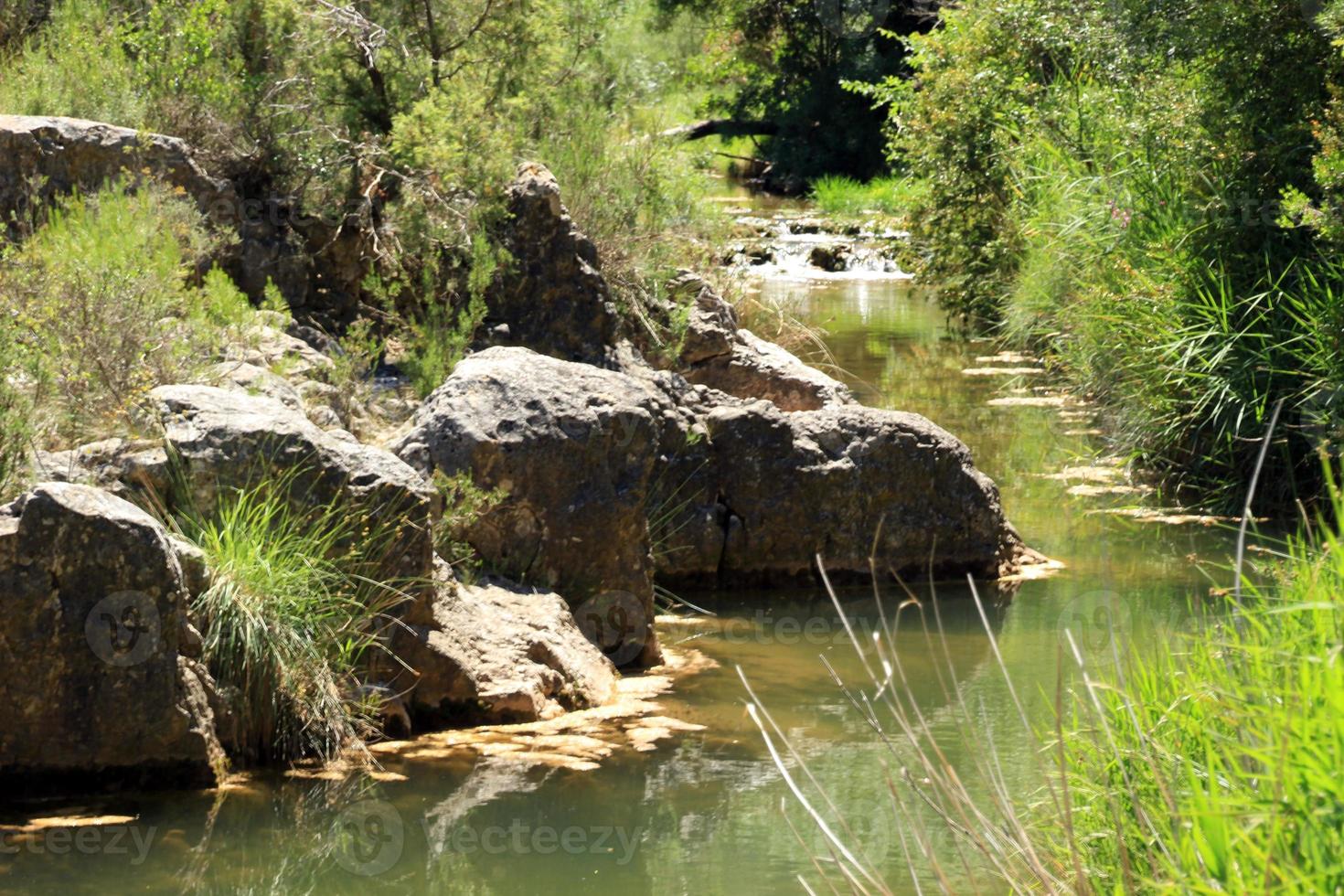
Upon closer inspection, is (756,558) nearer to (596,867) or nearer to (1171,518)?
(1171,518)

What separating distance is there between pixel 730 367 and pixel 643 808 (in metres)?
5.79

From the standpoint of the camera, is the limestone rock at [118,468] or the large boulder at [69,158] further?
the large boulder at [69,158]

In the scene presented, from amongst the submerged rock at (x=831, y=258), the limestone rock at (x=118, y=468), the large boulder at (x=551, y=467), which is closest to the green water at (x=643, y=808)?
the large boulder at (x=551, y=467)

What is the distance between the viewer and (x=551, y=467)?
7590 mm

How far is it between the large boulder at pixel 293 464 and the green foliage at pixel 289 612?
5 cm

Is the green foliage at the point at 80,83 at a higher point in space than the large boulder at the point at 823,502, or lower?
higher

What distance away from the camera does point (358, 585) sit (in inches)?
256

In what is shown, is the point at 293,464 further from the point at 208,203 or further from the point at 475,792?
the point at 208,203

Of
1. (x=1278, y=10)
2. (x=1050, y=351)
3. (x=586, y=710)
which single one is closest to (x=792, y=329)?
(x=1050, y=351)

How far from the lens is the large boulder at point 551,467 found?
7.52 meters

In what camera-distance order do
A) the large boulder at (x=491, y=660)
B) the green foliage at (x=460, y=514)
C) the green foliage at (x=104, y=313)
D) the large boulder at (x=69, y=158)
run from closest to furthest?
the large boulder at (x=491, y=660) < the green foliage at (x=104, y=313) < the green foliage at (x=460, y=514) < the large boulder at (x=69, y=158)

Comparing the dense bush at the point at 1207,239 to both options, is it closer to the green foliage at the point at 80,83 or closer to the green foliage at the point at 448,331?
the green foliage at the point at 448,331

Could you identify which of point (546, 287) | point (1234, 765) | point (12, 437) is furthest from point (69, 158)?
point (1234, 765)

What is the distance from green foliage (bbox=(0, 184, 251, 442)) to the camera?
23.5ft
